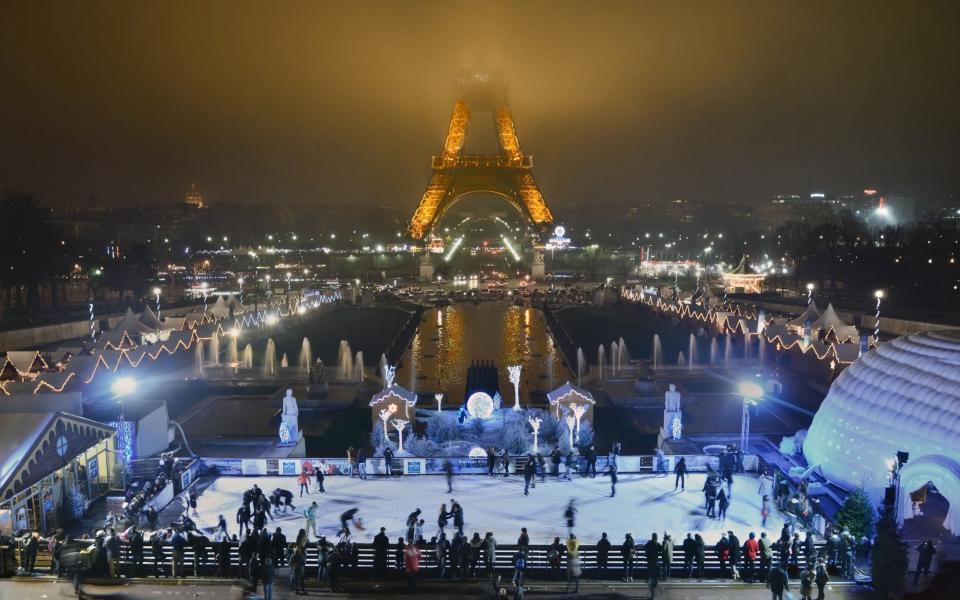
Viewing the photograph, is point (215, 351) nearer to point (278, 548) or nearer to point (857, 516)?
point (278, 548)

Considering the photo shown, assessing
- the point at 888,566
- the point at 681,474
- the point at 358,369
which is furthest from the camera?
the point at 358,369

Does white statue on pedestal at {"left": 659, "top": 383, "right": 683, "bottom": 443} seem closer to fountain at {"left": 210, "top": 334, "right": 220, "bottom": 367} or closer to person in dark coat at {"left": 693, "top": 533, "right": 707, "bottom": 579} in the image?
person in dark coat at {"left": 693, "top": 533, "right": 707, "bottom": 579}

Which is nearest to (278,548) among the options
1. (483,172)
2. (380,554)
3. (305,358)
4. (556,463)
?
(380,554)

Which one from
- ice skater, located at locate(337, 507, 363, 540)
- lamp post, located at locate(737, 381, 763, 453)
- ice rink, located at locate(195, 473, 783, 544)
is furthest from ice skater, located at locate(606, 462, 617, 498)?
ice skater, located at locate(337, 507, 363, 540)

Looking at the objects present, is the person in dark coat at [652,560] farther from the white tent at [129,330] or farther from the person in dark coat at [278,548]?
the white tent at [129,330]

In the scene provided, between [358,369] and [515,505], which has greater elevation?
[358,369]

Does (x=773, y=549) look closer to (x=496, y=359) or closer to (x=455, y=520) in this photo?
(x=455, y=520)

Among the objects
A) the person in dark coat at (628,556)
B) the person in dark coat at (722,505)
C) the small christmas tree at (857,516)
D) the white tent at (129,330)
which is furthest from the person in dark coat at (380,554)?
the white tent at (129,330)
